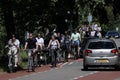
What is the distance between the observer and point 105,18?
68750 mm

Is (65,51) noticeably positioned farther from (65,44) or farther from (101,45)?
(101,45)

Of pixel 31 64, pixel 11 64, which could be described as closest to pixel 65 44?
pixel 31 64

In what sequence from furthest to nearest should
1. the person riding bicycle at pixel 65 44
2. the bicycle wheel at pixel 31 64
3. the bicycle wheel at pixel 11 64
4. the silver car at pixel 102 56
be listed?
the person riding bicycle at pixel 65 44 → the bicycle wheel at pixel 31 64 → the silver car at pixel 102 56 → the bicycle wheel at pixel 11 64

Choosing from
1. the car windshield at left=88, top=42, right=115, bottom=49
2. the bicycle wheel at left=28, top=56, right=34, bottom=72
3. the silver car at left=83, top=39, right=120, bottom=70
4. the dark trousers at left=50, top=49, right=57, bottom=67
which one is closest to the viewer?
the silver car at left=83, top=39, right=120, bottom=70

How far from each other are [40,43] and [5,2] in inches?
138

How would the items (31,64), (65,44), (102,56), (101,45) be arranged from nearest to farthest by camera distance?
(102,56) → (101,45) → (31,64) → (65,44)

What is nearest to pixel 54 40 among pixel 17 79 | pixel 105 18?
pixel 17 79

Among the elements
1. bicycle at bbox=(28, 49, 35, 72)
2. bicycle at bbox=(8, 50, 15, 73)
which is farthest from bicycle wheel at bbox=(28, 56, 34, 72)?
bicycle at bbox=(8, 50, 15, 73)

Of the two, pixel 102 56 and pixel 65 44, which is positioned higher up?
pixel 65 44

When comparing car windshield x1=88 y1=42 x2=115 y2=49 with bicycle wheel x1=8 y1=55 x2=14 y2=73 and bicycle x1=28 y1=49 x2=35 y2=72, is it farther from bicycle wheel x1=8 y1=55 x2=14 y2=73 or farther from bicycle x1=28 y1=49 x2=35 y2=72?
bicycle wheel x1=8 y1=55 x2=14 y2=73

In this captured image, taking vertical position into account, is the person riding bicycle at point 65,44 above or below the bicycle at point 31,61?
above

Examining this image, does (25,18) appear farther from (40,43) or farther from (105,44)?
(105,44)

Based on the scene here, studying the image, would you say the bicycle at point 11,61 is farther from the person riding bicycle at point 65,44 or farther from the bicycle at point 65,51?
the person riding bicycle at point 65,44

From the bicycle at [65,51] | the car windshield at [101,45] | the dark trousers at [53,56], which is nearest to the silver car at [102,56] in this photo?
the car windshield at [101,45]
